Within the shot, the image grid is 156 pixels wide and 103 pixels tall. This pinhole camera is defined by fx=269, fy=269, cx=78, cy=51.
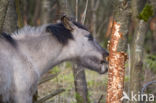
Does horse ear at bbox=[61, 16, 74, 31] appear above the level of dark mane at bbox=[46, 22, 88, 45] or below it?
above

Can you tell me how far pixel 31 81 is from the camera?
4.32 meters

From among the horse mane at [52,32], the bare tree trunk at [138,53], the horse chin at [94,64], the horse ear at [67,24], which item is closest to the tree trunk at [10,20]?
the horse mane at [52,32]

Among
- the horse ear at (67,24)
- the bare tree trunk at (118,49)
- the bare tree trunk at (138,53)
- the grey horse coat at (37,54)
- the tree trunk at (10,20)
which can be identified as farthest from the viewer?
the tree trunk at (10,20)

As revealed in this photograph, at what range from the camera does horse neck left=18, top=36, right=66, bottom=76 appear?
4.52m

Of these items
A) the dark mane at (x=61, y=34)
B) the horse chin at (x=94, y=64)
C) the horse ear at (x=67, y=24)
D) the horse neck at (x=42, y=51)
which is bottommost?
the horse chin at (x=94, y=64)

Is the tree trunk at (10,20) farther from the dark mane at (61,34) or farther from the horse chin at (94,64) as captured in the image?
the horse chin at (94,64)

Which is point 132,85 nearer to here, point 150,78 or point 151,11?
point 151,11

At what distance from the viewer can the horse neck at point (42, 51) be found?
14.8 feet

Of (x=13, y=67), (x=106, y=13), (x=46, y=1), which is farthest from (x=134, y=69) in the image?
(x=106, y=13)

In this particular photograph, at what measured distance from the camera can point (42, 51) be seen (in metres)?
4.68

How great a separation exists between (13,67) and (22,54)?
305 mm

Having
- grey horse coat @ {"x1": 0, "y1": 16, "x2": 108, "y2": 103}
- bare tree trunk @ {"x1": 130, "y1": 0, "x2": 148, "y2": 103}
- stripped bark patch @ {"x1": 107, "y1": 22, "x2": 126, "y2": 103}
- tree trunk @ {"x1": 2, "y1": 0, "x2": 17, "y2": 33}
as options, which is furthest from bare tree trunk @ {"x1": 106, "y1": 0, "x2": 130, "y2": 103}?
tree trunk @ {"x1": 2, "y1": 0, "x2": 17, "y2": 33}

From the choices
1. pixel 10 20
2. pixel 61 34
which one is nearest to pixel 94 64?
pixel 61 34

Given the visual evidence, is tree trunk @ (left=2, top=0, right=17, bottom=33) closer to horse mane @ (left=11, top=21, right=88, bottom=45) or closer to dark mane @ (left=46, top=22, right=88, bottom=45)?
horse mane @ (left=11, top=21, right=88, bottom=45)
